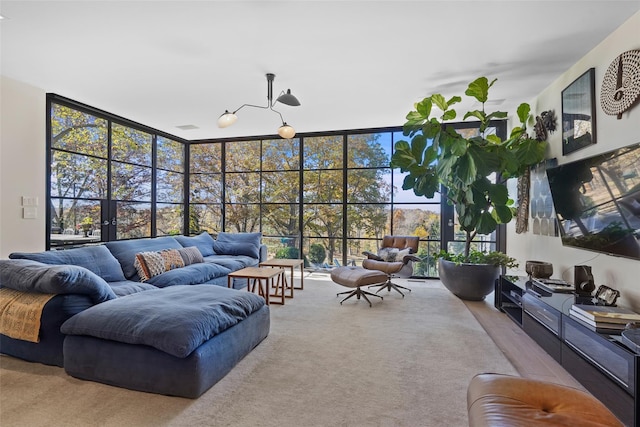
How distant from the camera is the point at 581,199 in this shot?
277 centimetres

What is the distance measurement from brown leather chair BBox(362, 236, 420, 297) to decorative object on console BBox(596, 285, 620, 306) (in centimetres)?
216

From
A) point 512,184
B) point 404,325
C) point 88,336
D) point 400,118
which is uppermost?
point 400,118

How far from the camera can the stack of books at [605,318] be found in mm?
1982

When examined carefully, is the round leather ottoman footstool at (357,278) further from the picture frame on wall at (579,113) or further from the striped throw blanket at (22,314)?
the striped throw blanket at (22,314)

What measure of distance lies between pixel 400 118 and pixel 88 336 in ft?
15.3

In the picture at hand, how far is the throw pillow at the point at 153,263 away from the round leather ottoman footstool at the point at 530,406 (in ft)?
11.1

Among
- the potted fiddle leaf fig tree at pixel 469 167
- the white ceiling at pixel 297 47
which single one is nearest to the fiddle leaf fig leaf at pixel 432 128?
the potted fiddle leaf fig tree at pixel 469 167

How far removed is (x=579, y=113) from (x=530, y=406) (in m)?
3.05

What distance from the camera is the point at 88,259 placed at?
3.18m

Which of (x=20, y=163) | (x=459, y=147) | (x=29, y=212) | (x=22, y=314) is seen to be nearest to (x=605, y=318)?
(x=459, y=147)

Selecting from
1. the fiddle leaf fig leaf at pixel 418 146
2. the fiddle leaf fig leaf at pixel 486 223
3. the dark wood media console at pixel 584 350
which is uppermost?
the fiddle leaf fig leaf at pixel 418 146

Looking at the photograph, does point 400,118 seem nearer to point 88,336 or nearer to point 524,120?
point 524,120

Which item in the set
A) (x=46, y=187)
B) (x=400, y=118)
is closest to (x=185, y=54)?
(x=46, y=187)

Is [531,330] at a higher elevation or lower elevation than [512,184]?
lower
